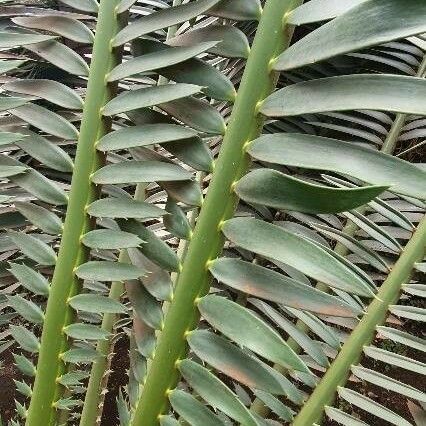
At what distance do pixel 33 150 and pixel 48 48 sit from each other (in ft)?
0.36

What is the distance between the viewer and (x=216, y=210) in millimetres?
455

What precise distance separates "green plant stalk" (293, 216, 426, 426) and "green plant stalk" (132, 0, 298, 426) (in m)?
0.21

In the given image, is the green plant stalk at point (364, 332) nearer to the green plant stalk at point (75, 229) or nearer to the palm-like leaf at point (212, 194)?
the palm-like leaf at point (212, 194)

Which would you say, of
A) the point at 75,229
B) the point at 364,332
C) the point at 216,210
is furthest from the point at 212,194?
the point at 364,332

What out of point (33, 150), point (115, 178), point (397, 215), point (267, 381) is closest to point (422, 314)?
point (397, 215)

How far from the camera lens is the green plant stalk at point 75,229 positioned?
1.73ft

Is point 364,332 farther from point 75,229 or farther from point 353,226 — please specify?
point 75,229

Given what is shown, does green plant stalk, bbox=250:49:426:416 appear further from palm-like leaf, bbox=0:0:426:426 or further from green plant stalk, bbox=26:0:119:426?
green plant stalk, bbox=26:0:119:426

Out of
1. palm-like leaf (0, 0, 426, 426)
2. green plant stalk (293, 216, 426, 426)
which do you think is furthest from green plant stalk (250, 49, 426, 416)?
green plant stalk (293, 216, 426, 426)

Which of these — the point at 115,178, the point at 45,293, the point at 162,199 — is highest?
the point at 162,199

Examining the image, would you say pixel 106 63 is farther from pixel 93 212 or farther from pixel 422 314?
pixel 422 314

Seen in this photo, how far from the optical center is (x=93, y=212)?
1.78ft

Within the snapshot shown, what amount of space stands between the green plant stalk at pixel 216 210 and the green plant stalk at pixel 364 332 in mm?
211

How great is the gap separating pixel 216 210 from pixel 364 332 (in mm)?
301
